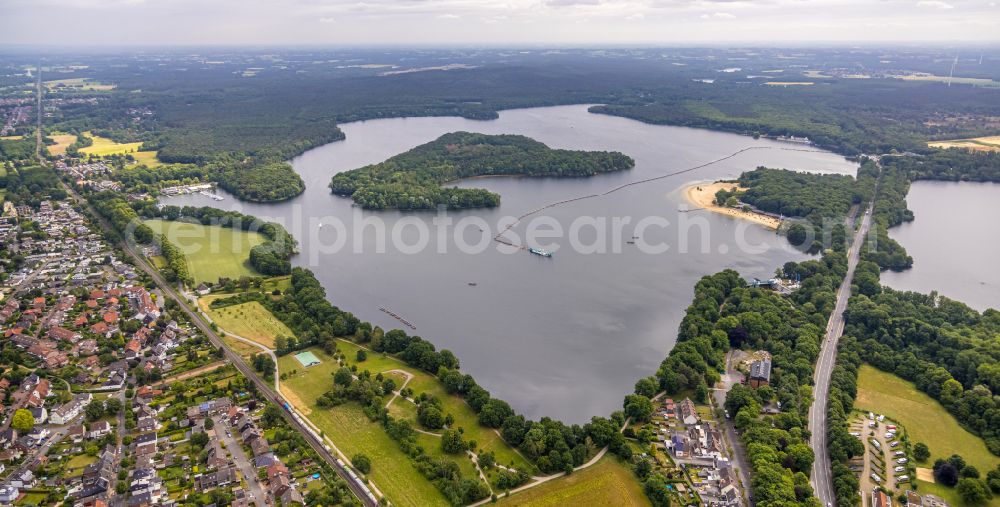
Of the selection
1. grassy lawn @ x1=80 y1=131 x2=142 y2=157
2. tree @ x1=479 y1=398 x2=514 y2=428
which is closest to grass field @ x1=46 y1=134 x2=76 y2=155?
grassy lawn @ x1=80 y1=131 x2=142 y2=157

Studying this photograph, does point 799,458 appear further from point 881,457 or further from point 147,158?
point 147,158

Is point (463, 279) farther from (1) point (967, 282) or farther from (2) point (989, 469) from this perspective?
(1) point (967, 282)

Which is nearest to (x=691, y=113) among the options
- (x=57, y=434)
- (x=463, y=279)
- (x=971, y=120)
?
(x=971, y=120)

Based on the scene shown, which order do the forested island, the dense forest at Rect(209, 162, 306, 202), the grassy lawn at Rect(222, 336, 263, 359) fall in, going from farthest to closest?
the dense forest at Rect(209, 162, 306, 202)
the forested island
the grassy lawn at Rect(222, 336, 263, 359)

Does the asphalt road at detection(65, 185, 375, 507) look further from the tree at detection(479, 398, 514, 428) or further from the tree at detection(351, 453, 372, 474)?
the tree at detection(479, 398, 514, 428)

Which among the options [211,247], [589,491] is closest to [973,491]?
[589,491]

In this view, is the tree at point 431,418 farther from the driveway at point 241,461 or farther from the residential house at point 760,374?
the residential house at point 760,374

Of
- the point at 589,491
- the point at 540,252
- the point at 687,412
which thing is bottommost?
the point at 589,491
